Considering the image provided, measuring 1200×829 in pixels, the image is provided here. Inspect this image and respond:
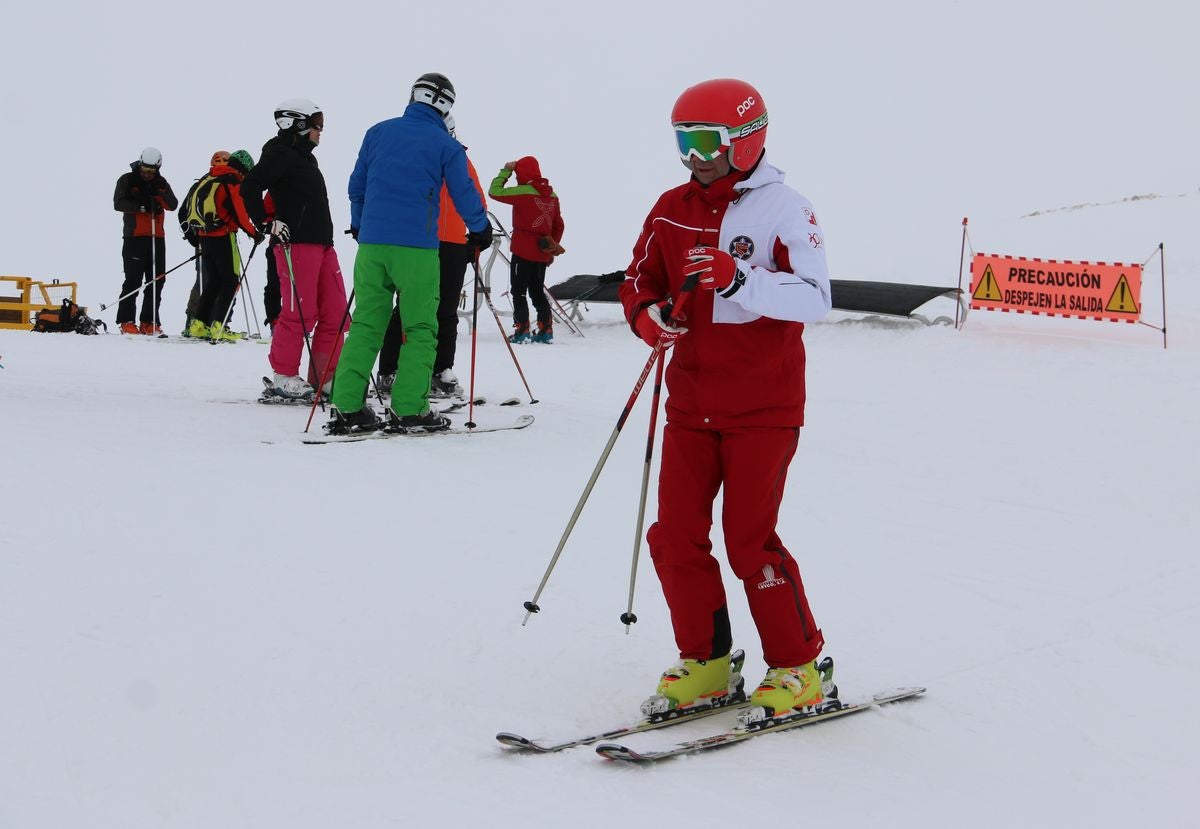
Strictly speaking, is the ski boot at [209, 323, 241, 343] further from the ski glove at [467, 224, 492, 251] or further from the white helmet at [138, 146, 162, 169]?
the ski glove at [467, 224, 492, 251]

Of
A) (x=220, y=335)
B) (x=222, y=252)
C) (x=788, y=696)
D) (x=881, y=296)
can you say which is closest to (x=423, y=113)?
(x=788, y=696)

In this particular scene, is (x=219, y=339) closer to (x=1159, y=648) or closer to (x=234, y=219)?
(x=234, y=219)

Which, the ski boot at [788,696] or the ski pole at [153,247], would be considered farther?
the ski pole at [153,247]

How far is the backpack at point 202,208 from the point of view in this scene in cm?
1100

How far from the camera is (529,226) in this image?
41.4 feet

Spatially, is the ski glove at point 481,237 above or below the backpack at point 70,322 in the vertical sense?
above

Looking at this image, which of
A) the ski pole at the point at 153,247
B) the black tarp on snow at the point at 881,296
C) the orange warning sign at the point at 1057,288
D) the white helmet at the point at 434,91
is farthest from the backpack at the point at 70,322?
the orange warning sign at the point at 1057,288

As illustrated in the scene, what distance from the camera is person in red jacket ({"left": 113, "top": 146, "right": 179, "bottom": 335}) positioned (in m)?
13.0

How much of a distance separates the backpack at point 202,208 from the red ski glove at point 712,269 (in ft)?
28.3

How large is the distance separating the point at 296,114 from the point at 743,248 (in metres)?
5.22

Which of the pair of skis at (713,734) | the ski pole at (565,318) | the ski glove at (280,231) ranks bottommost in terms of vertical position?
the pair of skis at (713,734)

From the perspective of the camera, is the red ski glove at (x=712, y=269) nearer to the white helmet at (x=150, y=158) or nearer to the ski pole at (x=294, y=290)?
the ski pole at (x=294, y=290)

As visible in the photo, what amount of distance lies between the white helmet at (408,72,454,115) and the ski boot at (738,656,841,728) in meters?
4.49

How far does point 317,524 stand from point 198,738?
209 centimetres
